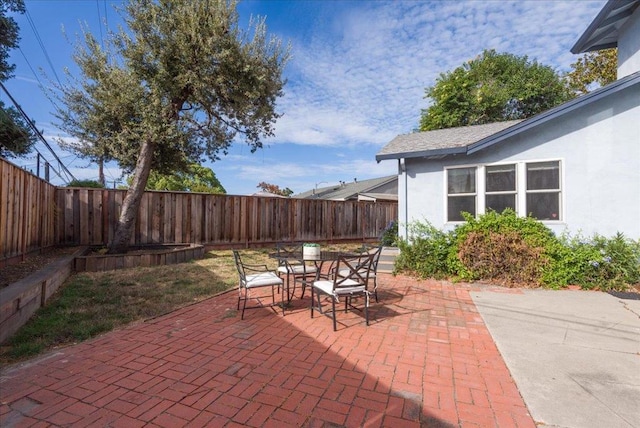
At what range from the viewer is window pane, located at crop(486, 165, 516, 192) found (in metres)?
7.17

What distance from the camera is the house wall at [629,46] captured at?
7.63 meters

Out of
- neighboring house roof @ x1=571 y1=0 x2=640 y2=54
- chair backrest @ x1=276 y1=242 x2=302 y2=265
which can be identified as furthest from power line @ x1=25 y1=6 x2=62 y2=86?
neighboring house roof @ x1=571 y1=0 x2=640 y2=54

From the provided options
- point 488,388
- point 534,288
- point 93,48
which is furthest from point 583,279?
point 93,48

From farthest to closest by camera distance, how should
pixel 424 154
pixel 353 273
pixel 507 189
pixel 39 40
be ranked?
1. pixel 39 40
2. pixel 424 154
3. pixel 507 189
4. pixel 353 273

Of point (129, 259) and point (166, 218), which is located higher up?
point (166, 218)

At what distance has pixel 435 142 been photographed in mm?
8195

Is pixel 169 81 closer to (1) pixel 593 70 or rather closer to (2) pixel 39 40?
(2) pixel 39 40

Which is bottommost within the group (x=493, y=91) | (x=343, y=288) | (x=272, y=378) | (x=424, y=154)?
(x=272, y=378)

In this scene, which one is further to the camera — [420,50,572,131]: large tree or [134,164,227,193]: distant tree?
[134,164,227,193]: distant tree

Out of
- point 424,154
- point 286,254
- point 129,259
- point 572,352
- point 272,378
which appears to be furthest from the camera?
point 424,154

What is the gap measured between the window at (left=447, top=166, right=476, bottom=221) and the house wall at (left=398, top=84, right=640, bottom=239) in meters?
0.73

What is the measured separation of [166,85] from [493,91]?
19.8 metres


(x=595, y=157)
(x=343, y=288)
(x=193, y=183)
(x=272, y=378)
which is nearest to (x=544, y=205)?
(x=595, y=157)

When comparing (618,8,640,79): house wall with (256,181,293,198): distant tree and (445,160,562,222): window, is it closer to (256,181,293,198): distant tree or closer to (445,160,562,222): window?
(445,160,562,222): window
